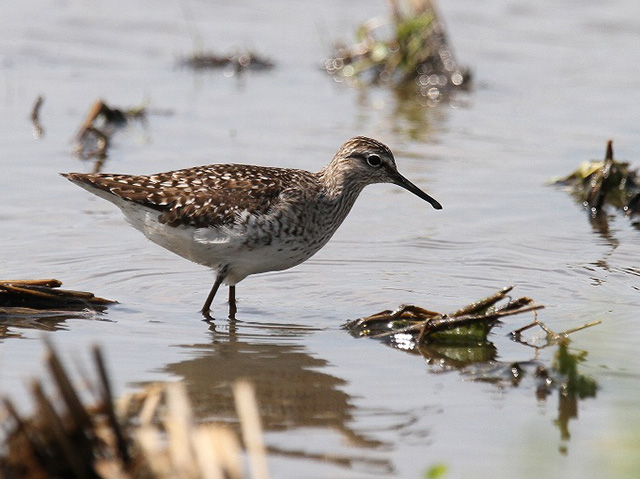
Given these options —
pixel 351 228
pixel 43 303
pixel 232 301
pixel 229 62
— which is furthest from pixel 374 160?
pixel 229 62

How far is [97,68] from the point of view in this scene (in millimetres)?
16328

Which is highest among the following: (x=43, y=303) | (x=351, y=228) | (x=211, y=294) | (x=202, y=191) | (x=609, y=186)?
(x=609, y=186)

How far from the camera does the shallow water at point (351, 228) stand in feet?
21.6

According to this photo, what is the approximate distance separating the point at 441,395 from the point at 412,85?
10056 mm

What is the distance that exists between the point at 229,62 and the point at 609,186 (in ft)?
22.3

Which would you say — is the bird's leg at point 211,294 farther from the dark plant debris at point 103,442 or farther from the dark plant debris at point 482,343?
the dark plant debris at point 103,442

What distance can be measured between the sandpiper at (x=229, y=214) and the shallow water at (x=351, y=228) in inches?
17.1

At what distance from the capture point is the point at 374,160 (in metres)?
9.64

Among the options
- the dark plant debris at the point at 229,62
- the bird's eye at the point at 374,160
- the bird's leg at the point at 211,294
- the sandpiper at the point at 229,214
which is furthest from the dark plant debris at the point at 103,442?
the dark plant debris at the point at 229,62

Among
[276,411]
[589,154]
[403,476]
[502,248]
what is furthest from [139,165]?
[403,476]

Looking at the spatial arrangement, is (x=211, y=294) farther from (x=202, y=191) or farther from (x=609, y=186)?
(x=609, y=186)

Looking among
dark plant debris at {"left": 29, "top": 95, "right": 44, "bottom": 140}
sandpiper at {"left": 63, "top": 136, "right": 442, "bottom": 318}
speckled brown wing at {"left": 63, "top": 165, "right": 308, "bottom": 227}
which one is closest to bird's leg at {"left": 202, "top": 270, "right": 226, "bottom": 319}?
sandpiper at {"left": 63, "top": 136, "right": 442, "bottom": 318}

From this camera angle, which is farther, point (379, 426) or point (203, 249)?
point (203, 249)

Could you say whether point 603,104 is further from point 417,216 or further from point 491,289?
point 491,289
